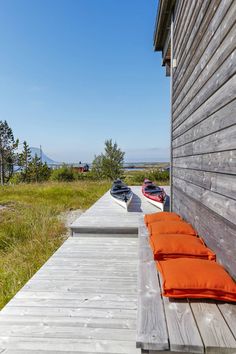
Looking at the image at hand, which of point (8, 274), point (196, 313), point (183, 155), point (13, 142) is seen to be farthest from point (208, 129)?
point (13, 142)

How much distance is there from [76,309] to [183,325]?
1156mm

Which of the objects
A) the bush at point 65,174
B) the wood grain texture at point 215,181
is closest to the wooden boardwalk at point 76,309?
the wood grain texture at point 215,181

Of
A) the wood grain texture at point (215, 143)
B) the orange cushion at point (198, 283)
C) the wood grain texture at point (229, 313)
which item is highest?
the wood grain texture at point (215, 143)

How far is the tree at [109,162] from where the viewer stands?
24438 mm

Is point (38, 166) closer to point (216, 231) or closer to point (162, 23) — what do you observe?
point (162, 23)

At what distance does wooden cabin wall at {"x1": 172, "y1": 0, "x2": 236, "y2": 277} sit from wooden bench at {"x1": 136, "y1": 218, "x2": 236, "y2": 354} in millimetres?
478

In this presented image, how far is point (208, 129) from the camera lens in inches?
94.0

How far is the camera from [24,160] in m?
27.8

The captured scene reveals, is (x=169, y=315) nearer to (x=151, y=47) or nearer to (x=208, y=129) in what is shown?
(x=208, y=129)

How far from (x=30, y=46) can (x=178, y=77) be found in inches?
304

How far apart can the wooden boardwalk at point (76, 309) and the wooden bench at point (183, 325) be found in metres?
0.42

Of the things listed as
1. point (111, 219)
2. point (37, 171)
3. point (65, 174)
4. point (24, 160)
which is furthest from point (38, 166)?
point (111, 219)

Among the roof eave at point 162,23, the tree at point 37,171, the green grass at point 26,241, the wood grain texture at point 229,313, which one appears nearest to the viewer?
the wood grain texture at point 229,313

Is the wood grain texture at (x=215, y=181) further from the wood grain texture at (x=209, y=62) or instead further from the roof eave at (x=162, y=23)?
the roof eave at (x=162, y=23)
